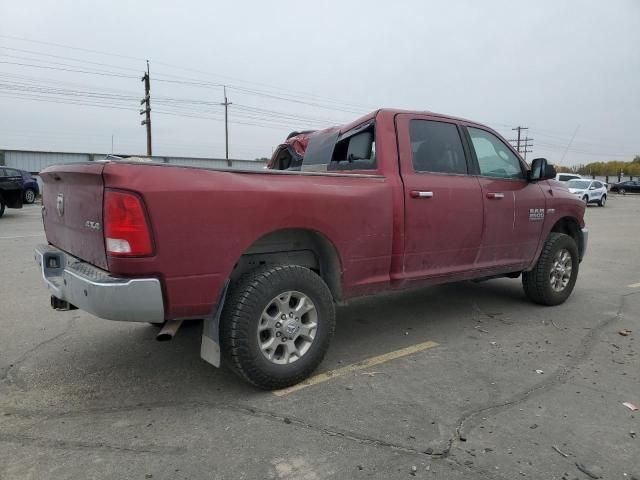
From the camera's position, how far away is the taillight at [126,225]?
272cm

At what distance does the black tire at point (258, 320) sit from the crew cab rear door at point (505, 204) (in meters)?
1.99

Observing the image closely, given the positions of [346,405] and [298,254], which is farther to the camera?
[298,254]

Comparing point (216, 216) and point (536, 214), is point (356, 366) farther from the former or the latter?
point (536, 214)

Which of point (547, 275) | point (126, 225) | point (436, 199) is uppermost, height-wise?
point (436, 199)

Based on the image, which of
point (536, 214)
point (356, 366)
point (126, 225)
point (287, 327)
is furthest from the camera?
point (536, 214)

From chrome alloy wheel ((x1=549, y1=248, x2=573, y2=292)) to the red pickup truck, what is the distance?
61 cm

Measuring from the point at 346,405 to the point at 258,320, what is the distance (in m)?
0.75

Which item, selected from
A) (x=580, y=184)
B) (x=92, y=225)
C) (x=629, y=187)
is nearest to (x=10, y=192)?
(x=92, y=225)

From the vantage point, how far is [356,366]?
378 cm

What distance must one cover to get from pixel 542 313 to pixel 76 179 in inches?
177

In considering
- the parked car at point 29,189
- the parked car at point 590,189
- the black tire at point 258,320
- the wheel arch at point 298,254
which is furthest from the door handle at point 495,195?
the parked car at point 590,189

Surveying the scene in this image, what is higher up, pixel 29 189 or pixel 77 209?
pixel 77 209

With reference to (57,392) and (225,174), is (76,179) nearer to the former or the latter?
(225,174)

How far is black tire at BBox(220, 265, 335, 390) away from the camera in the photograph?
307 centimetres
